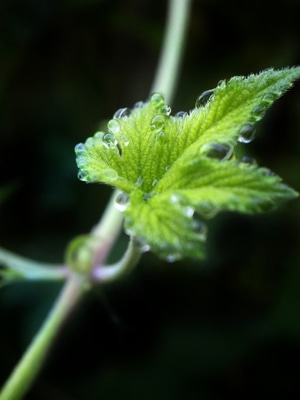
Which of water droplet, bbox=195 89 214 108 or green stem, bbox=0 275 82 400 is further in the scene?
green stem, bbox=0 275 82 400

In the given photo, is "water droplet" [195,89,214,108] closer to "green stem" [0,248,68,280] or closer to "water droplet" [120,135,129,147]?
"water droplet" [120,135,129,147]

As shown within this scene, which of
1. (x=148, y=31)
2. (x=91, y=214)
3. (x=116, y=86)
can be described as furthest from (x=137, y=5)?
(x=91, y=214)

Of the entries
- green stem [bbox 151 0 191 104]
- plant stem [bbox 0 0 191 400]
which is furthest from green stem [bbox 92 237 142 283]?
green stem [bbox 151 0 191 104]

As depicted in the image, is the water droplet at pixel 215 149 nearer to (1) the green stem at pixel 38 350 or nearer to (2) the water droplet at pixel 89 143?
(2) the water droplet at pixel 89 143

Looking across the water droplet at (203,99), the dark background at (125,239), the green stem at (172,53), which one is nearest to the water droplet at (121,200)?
the water droplet at (203,99)

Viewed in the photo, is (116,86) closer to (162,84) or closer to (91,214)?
(91,214)

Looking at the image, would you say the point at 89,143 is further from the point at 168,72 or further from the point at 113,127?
the point at 168,72

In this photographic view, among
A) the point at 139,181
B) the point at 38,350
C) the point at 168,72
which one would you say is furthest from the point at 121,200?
the point at 168,72
